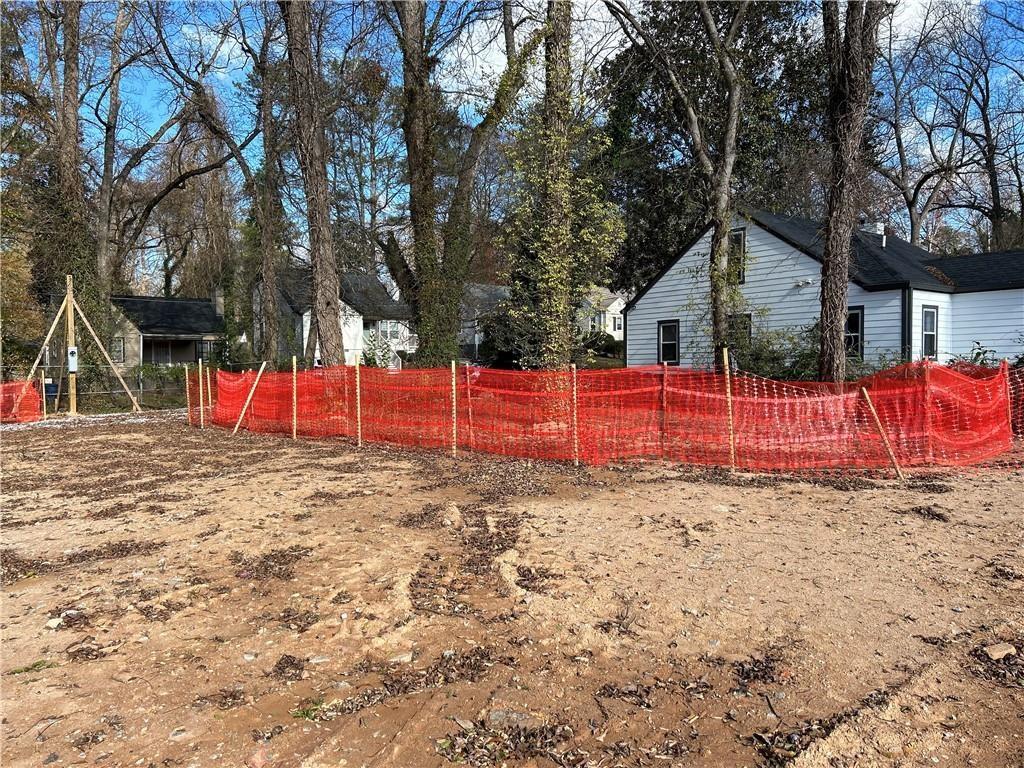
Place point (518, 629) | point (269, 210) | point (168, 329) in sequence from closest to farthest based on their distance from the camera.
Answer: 1. point (518, 629)
2. point (269, 210)
3. point (168, 329)

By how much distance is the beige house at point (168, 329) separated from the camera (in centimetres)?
3656

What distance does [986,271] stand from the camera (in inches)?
668

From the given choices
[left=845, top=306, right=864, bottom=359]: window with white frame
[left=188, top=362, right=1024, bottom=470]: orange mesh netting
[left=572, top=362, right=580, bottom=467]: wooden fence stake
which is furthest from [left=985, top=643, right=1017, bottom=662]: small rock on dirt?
[left=845, top=306, right=864, bottom=359]: window with white frame

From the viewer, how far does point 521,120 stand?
1336cm

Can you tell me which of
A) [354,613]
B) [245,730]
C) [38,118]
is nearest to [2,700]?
[245,730]

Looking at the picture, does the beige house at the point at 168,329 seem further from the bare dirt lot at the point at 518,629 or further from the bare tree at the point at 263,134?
the bare dirt lot at the point at 518,629

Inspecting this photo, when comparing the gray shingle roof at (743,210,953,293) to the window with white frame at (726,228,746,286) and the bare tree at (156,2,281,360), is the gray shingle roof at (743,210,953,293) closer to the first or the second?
the window with white frame at (726,228,746,286)

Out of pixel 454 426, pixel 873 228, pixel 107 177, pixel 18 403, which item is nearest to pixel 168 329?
pixel 107 177

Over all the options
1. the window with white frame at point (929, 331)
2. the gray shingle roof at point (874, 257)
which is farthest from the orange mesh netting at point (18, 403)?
the window with white frame at point (929, 331)

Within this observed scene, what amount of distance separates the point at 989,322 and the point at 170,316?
1527 inches

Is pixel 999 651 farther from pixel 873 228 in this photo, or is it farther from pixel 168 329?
pixel 168 329

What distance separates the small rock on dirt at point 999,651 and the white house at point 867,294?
12.4 m

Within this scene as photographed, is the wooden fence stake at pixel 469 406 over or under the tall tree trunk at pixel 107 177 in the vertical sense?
under

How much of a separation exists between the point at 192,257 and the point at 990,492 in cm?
4577
